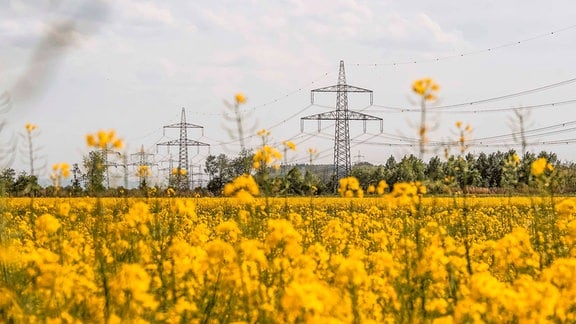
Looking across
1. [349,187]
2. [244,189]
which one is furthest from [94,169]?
[349,187]

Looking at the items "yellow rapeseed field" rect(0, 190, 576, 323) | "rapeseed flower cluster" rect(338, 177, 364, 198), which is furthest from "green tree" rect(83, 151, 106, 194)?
"rapeseed flower cluster" rect(338, 177, 364, 198)

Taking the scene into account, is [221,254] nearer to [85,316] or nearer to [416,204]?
[85,316]

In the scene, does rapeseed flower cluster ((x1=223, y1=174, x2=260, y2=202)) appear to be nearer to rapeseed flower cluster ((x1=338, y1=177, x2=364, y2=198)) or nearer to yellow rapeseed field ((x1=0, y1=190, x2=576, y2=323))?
yellow rapeseed field ((x1=0, y1=190, x2=576, y2=323))

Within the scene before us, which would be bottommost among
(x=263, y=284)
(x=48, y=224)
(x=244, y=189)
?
(x=263, y=284)

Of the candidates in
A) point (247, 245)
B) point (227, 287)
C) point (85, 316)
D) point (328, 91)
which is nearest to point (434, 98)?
point (247, 245)

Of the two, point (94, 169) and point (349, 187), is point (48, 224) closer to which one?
point (94, 169)

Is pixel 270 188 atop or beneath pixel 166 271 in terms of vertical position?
atop

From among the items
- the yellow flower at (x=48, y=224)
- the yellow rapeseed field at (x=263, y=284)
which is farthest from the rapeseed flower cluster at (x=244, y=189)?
the yellow flower at (x=48, y=224)

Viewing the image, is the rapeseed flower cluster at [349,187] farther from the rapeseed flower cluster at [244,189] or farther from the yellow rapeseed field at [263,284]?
the rapeseed flower cluster at [244,189]

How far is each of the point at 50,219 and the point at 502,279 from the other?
3.37 metres

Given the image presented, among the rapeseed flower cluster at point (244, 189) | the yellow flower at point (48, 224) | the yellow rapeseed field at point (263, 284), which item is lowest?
the yellow rapeseed field at point (263, 284)

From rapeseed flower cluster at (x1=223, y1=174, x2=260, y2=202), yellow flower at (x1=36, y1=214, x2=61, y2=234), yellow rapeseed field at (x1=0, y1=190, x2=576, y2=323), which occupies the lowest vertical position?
yellow rapeseed field at (x1=0, y1=190, x2=576, y2=323)

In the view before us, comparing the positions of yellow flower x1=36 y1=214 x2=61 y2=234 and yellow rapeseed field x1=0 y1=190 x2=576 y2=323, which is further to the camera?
yellow flower x1=36 y1=214 x2=61 y2=234

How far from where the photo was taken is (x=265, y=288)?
3.71 metres
